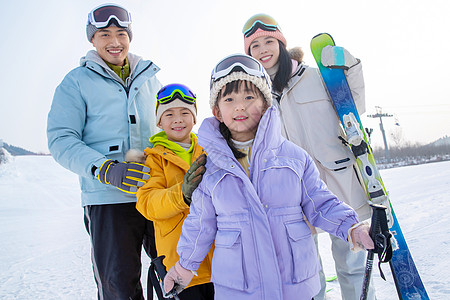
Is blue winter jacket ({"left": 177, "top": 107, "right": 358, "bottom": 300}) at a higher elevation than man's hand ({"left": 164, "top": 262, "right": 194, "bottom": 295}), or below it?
higher

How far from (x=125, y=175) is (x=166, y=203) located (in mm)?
341

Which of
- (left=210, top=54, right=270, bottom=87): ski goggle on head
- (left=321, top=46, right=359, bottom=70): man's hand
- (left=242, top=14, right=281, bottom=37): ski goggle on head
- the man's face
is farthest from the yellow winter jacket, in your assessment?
Answer: (left=321, top=46, right=359, bottom=70): man's hand

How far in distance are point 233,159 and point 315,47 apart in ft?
5.52

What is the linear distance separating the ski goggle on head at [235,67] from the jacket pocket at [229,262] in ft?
2.90

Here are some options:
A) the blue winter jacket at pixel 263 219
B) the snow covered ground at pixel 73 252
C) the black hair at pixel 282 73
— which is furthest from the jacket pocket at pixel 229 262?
the snow covered ground at pixel 73 252

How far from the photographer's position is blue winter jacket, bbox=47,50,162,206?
198 centimetres

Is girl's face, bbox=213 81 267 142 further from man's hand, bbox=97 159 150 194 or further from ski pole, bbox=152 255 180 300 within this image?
ski pole, bbox=152 255 180 300

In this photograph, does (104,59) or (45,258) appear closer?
(104,59)

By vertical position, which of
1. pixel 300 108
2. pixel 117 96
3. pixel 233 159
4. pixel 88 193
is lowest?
pixel 88 193

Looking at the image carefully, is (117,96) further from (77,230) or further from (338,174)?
(77,230)

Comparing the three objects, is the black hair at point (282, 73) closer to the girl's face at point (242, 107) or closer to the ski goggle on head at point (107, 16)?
the girl's face at point (242, 107)

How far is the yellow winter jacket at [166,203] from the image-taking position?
5.60ft

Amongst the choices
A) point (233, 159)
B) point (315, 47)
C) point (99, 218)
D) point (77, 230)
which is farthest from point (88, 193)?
point (77, 230)

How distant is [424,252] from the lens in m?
3.45
